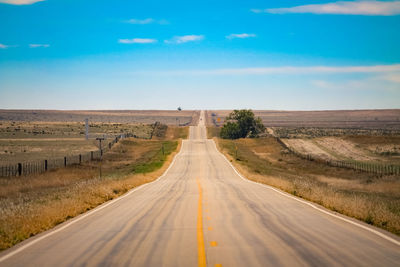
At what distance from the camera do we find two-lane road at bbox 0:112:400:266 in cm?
714

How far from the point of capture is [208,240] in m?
8.66

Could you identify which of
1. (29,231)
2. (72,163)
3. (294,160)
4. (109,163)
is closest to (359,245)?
→ (29,231)

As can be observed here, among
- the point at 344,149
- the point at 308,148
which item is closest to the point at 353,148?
the point at 344,149

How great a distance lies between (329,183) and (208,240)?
3398 centimetres

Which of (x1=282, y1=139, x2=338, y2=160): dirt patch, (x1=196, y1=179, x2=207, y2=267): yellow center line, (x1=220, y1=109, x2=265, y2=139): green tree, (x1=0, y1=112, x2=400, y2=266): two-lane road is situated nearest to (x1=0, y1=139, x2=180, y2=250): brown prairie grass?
(x1=0, y1=112, x2=400, y2=266): two-lane road

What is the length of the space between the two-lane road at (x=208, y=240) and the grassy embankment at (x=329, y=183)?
111cm

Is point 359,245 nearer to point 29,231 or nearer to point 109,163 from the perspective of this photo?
point 29,231

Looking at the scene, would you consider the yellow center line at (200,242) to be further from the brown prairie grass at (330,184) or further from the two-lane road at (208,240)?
the brown prairie grass at (330,184)

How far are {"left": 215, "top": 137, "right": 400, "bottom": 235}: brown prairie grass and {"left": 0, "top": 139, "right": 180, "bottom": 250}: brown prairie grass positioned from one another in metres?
9.33

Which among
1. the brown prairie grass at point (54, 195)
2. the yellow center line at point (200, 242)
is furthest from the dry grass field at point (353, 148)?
the yellow center line at point (200, 242)

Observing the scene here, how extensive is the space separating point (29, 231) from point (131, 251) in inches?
146

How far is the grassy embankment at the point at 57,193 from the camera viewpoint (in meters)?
10.4

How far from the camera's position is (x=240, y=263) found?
6.89 m

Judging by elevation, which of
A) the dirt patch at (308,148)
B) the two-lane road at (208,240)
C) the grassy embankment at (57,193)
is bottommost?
the dirt patch at (308,148)
